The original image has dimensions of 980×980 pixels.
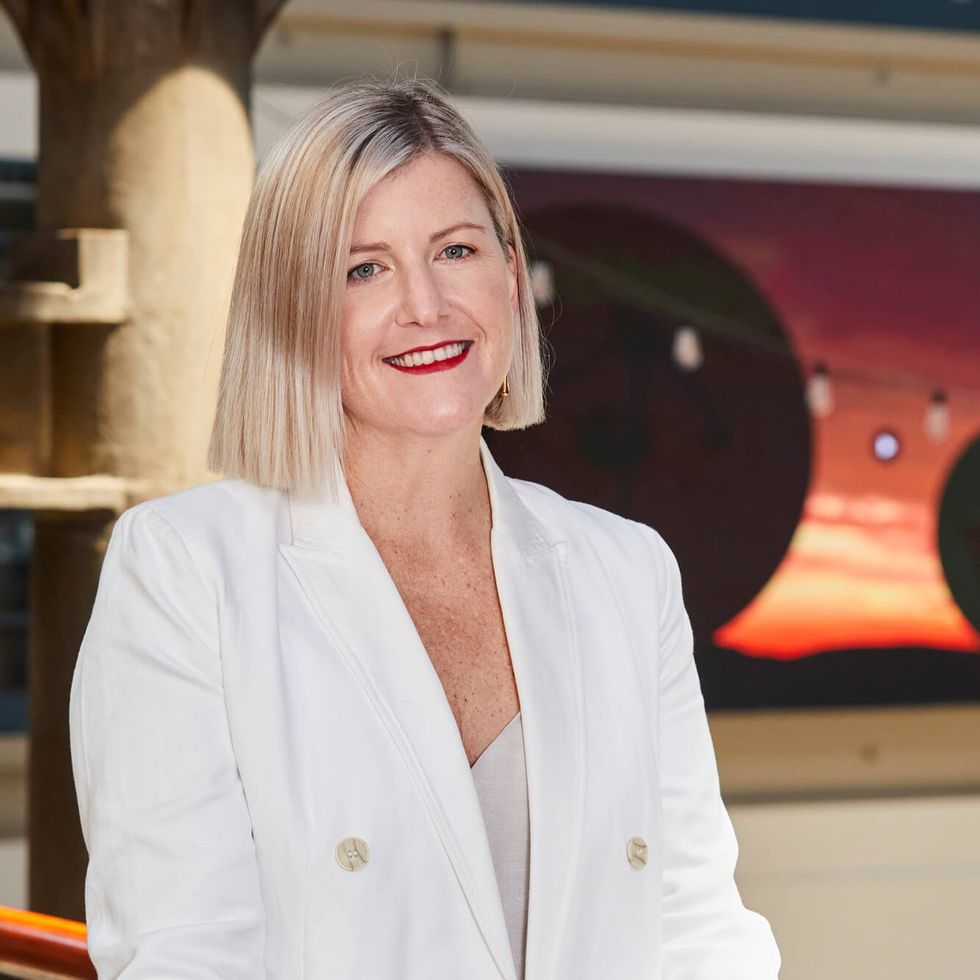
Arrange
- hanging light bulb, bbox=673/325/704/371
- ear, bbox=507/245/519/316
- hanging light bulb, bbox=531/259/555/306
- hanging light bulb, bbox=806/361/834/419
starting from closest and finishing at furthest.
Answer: ear, bbox=507/245/519/316 → hanging light bulb, bbox=531/259/555/306 → hanging light bulb, bbox=673/325/704/371 → hanging light bulb, bbox=806/361/834/419

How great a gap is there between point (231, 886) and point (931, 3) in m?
5.02

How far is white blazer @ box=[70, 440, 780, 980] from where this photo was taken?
4.33 ft

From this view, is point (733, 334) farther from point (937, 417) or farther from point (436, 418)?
point (436, 418)

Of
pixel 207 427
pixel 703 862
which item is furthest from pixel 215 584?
pixel 207 427

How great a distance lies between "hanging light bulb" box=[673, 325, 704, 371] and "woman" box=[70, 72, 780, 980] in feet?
14.9

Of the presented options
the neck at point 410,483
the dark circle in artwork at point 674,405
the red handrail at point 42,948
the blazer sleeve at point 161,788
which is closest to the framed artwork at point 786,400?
the dark circle in artwork at point 674,405

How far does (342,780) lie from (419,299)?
0.48 meters

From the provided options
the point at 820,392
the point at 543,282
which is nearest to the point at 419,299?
the point at 543,282

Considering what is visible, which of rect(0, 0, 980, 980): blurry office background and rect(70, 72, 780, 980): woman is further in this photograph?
rect(0, 0, 980, 980): blurry office background

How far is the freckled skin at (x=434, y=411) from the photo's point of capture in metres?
1.53

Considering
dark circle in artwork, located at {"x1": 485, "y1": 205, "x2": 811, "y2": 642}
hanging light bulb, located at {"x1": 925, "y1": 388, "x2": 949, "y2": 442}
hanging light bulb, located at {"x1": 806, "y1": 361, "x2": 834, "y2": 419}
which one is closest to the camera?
dark circle in artwork, located at {"x1": 485, "y1": 205, "x2": 811, "y2": 642}

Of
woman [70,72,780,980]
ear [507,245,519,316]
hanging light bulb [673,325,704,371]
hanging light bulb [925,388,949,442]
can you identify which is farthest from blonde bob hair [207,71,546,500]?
hanging light bulb [925,388,949,442]

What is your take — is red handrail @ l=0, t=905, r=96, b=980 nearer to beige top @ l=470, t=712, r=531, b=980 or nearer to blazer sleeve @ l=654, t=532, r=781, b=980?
beige top @ l=470, t=712, r=531, b=980

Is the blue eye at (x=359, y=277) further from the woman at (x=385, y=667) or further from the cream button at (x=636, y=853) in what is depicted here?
the cream button at (x=636, y=853)
